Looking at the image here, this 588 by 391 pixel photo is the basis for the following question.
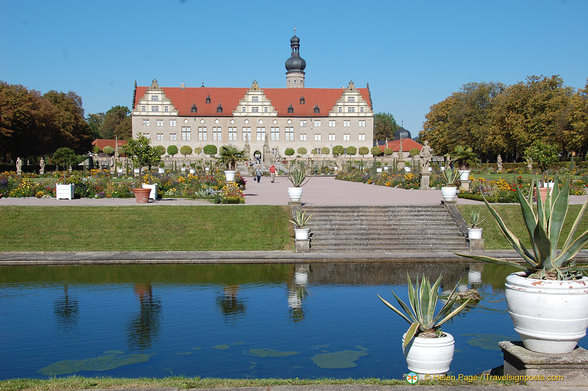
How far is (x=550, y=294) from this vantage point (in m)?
5.08

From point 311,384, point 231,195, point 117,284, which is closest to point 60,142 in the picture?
point 231,195

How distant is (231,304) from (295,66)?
80.0 meters

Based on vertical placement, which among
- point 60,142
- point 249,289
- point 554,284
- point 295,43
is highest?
point 295,43

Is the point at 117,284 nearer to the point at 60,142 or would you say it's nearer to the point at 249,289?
the point at 249,289

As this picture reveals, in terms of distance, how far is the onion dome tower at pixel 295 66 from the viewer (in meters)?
87.1

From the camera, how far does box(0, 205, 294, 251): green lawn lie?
15.3 m

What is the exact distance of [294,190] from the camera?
1798 cm

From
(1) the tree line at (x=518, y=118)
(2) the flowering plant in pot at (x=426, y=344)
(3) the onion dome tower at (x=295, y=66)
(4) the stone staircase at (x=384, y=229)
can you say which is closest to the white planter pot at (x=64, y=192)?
(4) the stone staircase at (x=384, y=229)

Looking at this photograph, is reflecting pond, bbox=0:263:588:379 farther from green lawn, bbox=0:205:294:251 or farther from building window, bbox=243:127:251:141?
building window, bbox=243:127:251:141

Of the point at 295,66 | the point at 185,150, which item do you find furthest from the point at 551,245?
the point at 295,66

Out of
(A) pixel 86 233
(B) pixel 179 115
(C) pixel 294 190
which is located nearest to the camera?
(A) pixel 86 233

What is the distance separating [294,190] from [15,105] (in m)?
42.5

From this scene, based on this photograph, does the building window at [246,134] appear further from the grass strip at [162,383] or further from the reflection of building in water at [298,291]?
the grass strip at [162,383]

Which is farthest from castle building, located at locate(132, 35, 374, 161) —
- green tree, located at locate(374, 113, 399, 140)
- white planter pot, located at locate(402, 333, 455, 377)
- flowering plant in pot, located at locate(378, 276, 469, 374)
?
white planter pot, located at locate(402, 333, 455, 377)
